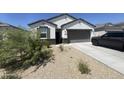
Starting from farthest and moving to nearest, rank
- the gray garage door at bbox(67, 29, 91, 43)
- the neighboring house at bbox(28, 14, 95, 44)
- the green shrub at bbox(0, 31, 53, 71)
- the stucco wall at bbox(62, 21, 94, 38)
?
1. the gray garage door at bbox(67, 29, 91, 43)
2. the stucco wall at bbox(62, 21, 94, 38)
3. the neighboring house at bbox(28, 14, 95, 44)
4. the green shrub at bbox(0, 31, 53, 71)

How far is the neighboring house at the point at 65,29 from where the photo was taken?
63.2 ft

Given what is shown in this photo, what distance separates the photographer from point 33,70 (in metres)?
8.70

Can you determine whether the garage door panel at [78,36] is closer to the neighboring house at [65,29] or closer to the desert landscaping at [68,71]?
the neighboring house at [65,29]

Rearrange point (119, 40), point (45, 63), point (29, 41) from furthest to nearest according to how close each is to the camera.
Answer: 1. point (119, 40)
2. point (29, 41)
3. point (45, 63)

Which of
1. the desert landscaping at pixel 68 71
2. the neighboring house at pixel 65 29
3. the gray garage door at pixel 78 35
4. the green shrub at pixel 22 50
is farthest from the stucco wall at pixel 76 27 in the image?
the desert landscaping at pixel 68 71

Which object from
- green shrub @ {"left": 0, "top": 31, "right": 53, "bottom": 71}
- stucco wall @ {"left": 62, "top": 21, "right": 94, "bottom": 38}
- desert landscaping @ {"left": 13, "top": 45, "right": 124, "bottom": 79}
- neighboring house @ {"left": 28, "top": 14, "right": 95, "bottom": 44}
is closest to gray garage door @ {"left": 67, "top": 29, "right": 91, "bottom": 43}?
neighboring house @ {"left": 28, "top": 14, "right": 95, "bottom": 44}

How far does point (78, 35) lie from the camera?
2128 cm

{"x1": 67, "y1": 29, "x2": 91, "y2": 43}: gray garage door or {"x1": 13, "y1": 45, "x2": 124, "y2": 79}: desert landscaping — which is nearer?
{"x1": 13, "y1": 45, "x2": 124, "y2": 79}: desert landscaping

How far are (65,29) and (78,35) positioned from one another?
2107 millimetres

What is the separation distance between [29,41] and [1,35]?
6.26 ft

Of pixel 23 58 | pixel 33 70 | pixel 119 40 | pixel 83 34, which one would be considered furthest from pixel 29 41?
pixel 83 34

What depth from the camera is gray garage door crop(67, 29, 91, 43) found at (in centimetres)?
2087

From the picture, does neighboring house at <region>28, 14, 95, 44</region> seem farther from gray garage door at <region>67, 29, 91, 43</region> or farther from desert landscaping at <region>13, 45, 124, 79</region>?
desert landscaping at <region>13, 45, 124, 79</region>
